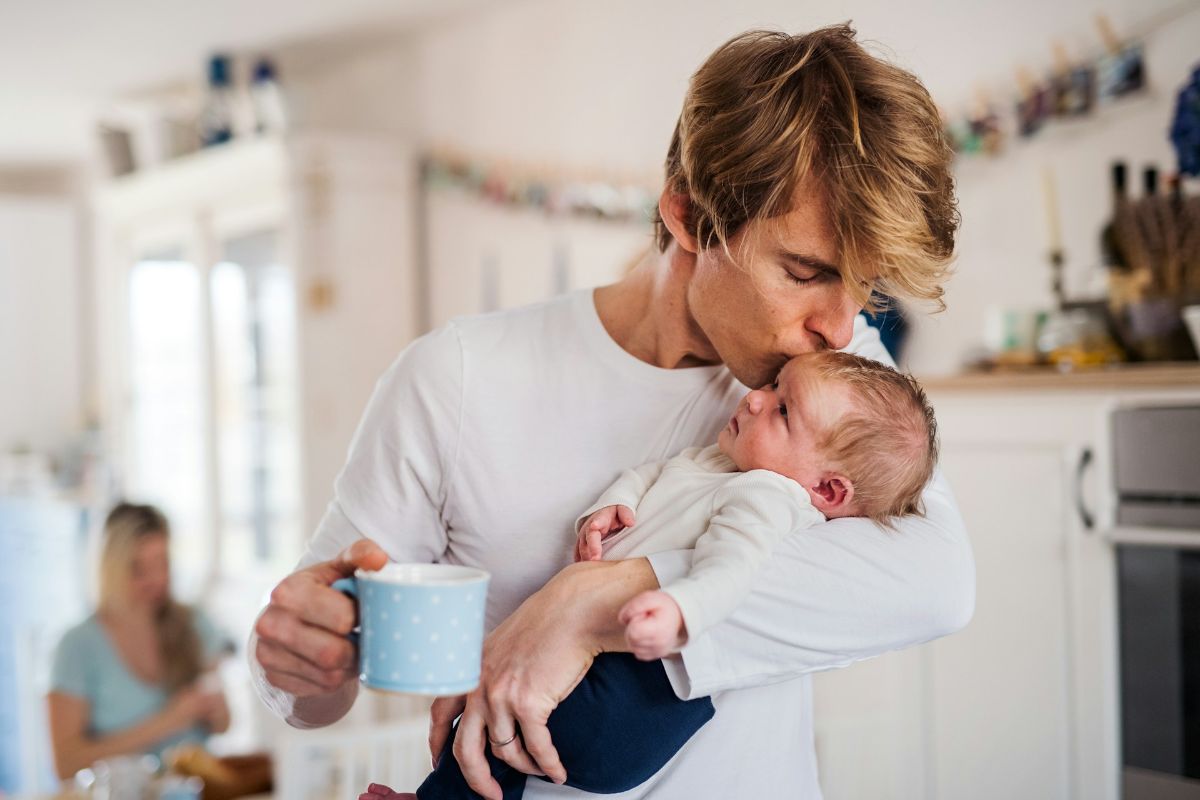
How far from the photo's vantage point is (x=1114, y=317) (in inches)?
89.1

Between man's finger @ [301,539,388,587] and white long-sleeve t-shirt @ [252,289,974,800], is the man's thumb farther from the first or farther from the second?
white long-sleeve t-shirt @ [252,289,974,800]

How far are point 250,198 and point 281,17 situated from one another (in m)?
0.64

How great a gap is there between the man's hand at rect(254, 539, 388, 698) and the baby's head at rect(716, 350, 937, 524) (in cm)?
39

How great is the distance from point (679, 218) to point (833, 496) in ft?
0.96

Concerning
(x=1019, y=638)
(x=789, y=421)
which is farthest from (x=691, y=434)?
(x=1019, y=638)

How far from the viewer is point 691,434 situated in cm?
113

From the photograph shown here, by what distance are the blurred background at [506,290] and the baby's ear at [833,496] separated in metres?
0.48

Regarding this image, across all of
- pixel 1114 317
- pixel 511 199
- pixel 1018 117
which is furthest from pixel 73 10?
pixel 1114 317

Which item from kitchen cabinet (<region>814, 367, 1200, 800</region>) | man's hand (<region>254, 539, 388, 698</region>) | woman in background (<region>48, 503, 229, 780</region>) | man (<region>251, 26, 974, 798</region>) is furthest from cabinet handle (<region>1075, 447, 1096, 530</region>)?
woman in background (<region>48, 503, 229, 780</region>)

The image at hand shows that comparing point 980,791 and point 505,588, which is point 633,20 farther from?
point 505,588

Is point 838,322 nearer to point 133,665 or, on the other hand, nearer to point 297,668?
point 297,668

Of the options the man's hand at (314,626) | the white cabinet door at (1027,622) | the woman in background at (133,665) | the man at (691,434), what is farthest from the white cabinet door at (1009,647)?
the woman in background at (133,665)

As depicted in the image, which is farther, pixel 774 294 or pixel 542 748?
pixel 774 294

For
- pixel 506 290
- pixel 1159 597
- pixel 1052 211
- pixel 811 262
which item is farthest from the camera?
pixel 506 290
